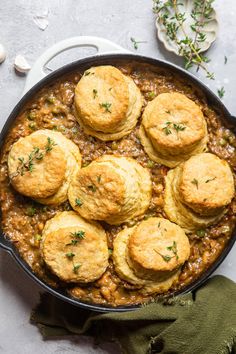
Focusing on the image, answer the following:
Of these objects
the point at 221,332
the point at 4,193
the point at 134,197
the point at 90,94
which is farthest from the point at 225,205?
the point at 4,193

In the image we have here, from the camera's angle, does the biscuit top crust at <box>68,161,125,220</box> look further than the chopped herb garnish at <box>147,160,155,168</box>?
No

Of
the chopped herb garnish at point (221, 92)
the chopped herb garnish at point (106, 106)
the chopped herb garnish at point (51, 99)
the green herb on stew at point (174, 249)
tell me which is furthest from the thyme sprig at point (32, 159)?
the chopped herb garnish at point (221, 92)

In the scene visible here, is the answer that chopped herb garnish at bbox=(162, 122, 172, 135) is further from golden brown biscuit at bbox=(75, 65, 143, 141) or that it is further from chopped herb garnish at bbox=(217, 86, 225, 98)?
chopped herb garnish at bbox=(217, 86, 225, 98)

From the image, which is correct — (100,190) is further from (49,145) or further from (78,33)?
(78,33)

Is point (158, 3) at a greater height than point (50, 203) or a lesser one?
greater

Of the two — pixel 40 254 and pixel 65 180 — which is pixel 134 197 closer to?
pixel 65 180

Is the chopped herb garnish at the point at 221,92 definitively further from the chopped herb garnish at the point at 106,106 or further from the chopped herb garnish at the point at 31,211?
the chopped herb garnish at the point at 31,211

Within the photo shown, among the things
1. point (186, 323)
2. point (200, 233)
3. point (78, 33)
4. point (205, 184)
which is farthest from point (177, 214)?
point (78, 33)

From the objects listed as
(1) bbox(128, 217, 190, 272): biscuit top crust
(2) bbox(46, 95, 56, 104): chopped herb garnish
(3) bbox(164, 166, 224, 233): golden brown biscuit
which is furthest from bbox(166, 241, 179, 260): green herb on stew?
(2) bbox(46, 95, 56, 104): chopped herb garnish
